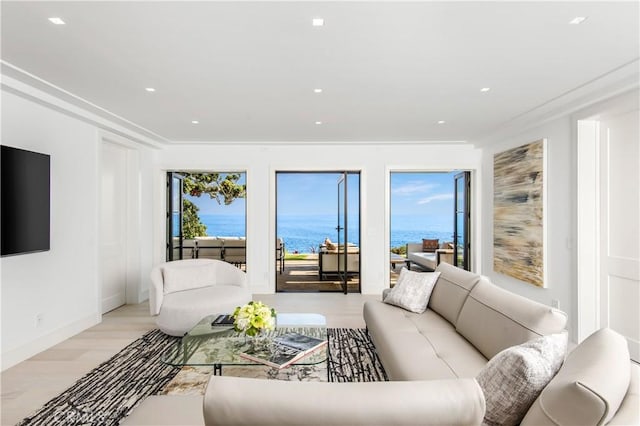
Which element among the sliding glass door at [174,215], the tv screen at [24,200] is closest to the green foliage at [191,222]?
the sliding glass door at [174,215]

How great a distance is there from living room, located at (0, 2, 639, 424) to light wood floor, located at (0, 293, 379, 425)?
0.69 feet

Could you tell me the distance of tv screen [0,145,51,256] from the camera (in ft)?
9.55

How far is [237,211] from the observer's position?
992 centimetres

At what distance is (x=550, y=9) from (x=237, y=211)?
892 cm

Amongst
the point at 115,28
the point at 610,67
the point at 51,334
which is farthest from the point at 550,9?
the point at 51,334

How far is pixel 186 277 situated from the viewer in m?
4.07

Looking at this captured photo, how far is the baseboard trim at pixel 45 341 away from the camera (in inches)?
116

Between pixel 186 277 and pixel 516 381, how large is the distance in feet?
12.2

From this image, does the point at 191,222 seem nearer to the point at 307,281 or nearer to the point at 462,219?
the point at 307,281

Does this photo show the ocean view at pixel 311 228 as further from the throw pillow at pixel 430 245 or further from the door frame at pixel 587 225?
the door frame at pixel 587 225

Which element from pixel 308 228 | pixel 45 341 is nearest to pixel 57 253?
pixel 45 341

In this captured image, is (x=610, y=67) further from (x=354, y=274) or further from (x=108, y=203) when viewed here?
(x=108, y=203)

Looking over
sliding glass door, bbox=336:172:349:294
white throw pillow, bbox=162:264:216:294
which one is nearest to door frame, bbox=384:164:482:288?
sliding glass door, bbox=336:172:349:294

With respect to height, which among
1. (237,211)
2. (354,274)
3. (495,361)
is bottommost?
(354,274)
